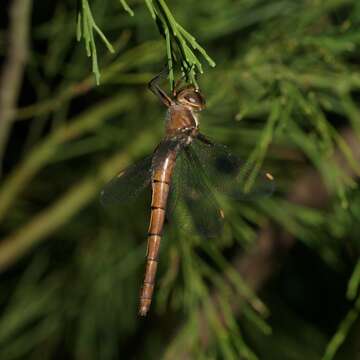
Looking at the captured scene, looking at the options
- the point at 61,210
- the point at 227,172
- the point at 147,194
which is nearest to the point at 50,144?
the point at 61,210

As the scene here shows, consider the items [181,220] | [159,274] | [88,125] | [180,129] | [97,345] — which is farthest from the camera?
[97,345]

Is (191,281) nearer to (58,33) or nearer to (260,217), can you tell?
(260,217)

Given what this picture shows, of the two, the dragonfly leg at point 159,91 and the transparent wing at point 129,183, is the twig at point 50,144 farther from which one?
the dragonfly leg at point 159,91

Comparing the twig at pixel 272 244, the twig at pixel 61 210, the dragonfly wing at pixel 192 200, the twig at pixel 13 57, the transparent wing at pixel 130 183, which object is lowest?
the twig at pixel 272 244

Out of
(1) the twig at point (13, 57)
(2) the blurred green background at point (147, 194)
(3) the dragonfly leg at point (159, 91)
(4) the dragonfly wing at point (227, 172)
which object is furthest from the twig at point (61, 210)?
(3) the dragonfly leg at point (159, 91)

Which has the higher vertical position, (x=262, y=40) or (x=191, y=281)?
(x=262, y=40)

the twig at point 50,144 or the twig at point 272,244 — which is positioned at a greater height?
the twig at point 50,144

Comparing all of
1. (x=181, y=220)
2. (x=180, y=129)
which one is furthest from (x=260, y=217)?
(x=180, y=129)

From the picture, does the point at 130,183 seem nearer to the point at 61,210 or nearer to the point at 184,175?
the point at 184,175
